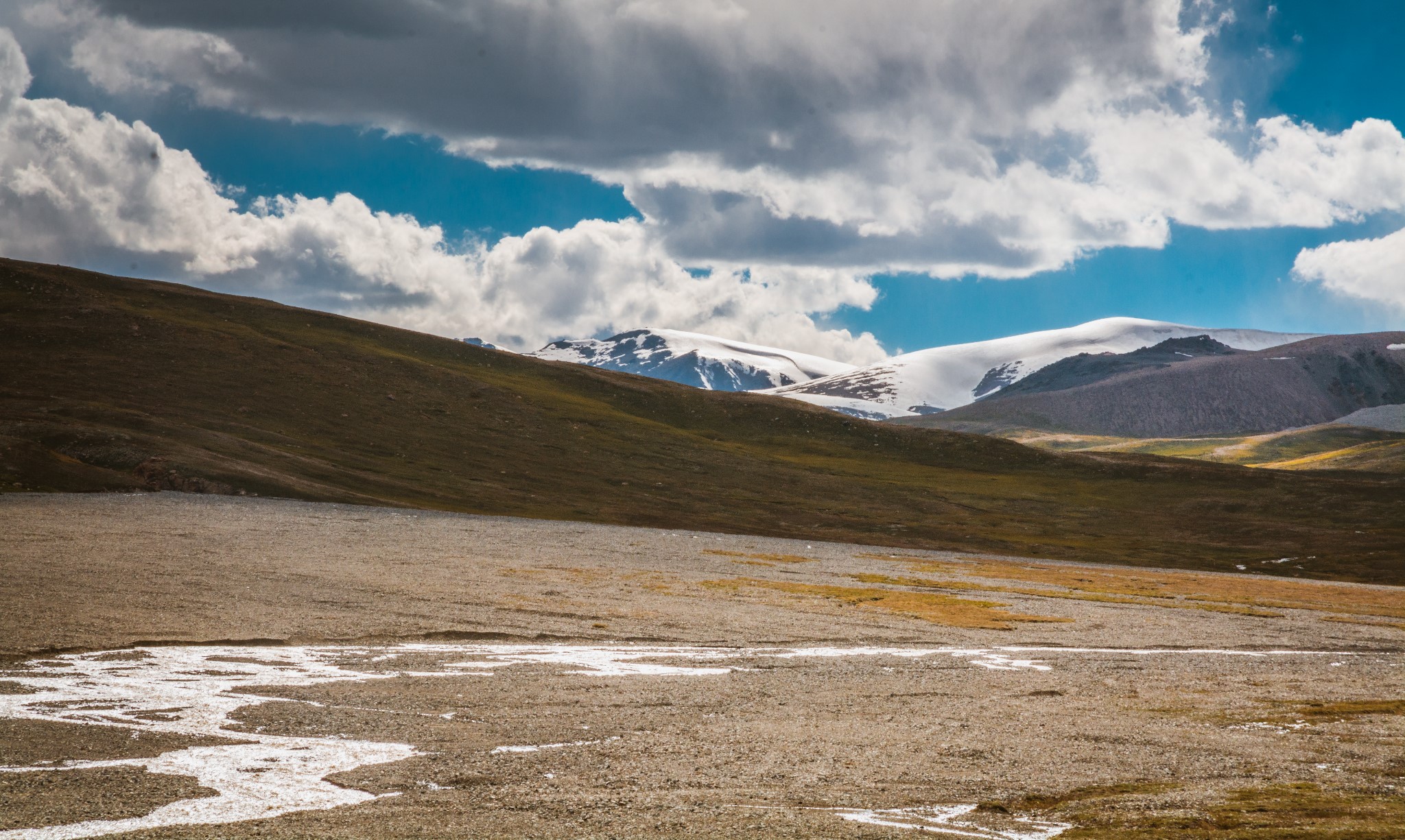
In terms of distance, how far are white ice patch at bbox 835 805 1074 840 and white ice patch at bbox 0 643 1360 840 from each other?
0.16m

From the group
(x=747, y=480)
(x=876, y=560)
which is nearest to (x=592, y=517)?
(x=876, y=560)

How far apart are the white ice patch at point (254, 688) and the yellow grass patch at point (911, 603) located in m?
9.82

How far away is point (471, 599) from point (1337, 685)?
37.2 meters

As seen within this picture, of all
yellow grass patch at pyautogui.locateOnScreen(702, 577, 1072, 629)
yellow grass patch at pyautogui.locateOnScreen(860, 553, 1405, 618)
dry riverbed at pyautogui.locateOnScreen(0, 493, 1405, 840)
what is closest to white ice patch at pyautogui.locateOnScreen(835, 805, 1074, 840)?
dry riverbed at pyautogui.locateOnScreen(0, 493, 1405, 840)

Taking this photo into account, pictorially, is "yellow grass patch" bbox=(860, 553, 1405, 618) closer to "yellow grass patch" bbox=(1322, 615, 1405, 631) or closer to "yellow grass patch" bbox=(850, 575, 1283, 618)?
"yellow grass patch" bbox=(850, 575, 1283, 618)

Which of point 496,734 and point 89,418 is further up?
point 89,418

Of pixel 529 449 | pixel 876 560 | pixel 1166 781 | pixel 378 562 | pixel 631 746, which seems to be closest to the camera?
pixel 1166 781

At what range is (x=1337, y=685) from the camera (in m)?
37.3

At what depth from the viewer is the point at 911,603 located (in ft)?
198

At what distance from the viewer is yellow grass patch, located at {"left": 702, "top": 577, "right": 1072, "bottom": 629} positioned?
54.4 m

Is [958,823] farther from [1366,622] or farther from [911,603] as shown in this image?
[1366,622]

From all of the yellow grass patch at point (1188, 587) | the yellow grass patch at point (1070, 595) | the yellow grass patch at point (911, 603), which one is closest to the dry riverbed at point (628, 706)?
the yellow grass patch at point (911, 603)

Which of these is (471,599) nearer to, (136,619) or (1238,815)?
(136,619)

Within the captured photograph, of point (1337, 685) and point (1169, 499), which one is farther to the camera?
point (1169, 499)
